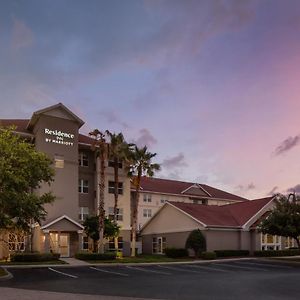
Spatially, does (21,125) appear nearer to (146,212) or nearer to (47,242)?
(47,242)

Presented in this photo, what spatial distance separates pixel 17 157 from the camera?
27.5 meters

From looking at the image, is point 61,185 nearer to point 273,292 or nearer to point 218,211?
point 218,211

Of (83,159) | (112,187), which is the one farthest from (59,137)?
(112,187)

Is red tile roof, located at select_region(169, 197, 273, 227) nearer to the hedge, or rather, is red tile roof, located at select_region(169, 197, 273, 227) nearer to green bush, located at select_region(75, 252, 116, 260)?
the hedge

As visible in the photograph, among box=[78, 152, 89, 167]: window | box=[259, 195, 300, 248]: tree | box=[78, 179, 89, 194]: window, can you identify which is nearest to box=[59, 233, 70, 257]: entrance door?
box=[78, 179, 89, 194]: window

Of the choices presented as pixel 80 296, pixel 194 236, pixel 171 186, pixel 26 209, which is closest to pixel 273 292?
pixel 80 296

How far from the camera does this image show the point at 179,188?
74188 millimetres

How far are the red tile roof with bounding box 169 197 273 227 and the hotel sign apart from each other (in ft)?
46.5

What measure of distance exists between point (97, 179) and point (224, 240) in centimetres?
1575

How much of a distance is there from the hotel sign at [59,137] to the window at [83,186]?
18.0 ft

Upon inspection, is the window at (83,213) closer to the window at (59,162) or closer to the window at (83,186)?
the window at (83,186)

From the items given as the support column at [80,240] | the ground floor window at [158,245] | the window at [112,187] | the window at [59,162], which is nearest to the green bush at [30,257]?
the support column at [80,240]

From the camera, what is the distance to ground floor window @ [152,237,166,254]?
57.6 m

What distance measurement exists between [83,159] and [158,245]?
14.0 meters
